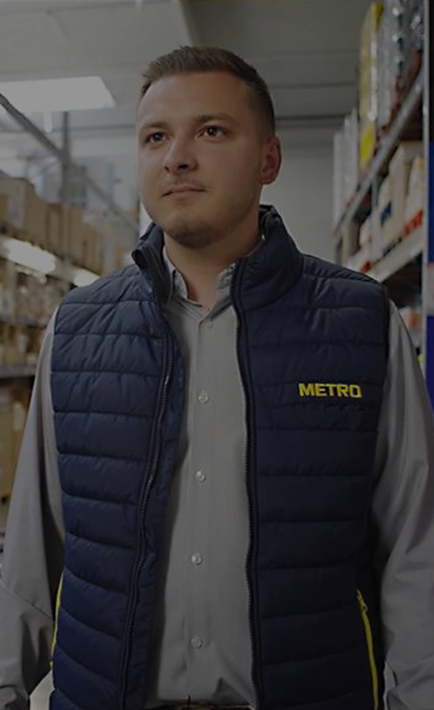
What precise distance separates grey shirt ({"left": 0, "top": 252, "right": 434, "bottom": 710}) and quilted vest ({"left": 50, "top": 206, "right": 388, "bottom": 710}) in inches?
1.5

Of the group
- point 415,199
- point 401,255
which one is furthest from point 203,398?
point 401,255

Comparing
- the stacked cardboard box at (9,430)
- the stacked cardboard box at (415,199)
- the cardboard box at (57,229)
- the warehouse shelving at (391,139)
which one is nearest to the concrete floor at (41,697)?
the stacked cardboard box at (415,199)

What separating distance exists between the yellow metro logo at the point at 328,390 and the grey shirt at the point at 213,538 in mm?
79

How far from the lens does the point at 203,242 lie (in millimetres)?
1295

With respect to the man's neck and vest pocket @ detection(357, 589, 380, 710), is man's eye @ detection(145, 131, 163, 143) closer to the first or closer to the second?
the man's neck

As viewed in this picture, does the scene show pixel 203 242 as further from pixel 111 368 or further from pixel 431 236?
pixel 431 236

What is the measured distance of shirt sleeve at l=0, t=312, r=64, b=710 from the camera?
1324mm

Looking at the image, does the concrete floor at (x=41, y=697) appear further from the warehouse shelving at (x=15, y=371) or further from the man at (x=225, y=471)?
the warehouse shelving at (x=15, y=371)

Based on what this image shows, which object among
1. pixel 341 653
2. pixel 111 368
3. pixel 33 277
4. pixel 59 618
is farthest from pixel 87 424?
pixel 33 277

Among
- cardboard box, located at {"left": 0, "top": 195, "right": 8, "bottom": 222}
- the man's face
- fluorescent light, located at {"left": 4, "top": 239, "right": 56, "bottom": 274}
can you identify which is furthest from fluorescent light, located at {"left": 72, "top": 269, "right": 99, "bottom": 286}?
the man's face

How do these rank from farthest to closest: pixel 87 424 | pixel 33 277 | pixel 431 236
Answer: pixel 33 277 < pixel 431 236 < pixel 87 424

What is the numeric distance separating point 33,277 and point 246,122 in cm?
471

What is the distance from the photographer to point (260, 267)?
1.28 m

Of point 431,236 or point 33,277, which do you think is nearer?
point 431,236
